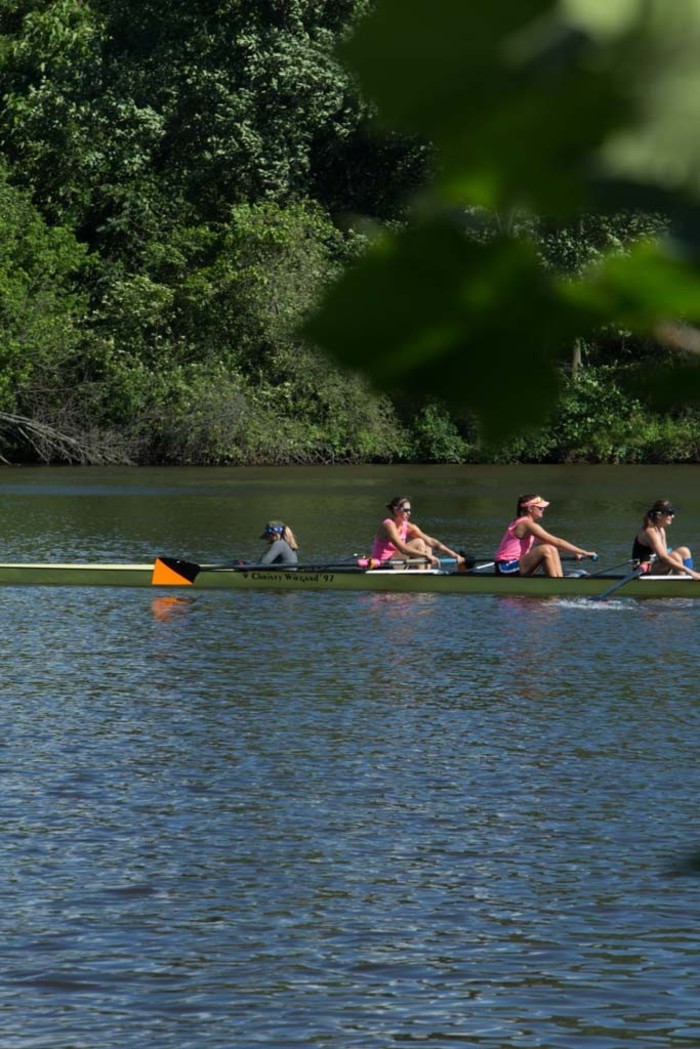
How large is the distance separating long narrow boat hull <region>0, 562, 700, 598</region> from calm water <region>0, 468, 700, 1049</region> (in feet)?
1.07

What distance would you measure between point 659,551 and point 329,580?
14.6 ft

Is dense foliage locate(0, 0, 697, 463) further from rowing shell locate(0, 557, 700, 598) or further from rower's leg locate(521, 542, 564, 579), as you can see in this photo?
rower's leg locate(521, 542, 564, 579)

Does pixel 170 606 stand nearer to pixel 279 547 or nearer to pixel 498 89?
pixel 279 547

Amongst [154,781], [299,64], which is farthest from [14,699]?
[299,64]

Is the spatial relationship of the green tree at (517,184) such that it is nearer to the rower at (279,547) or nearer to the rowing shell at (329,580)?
the rowing shell at (329,580)

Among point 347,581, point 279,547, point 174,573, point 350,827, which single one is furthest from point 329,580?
point 350,827

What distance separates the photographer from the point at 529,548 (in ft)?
84.5

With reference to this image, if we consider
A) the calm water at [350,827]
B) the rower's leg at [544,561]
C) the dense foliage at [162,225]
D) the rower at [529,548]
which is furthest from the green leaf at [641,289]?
the dense foliage at [162,225]

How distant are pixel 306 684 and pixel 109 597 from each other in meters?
9.01

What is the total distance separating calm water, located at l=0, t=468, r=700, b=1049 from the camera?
8438 mm

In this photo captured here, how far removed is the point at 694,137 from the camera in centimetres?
59

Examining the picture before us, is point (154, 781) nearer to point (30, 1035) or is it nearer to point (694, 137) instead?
point (30, 1035)

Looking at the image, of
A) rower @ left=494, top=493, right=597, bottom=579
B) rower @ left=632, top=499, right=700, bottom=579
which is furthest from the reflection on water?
rower @ left=632, top=499, right=700, bottom=579

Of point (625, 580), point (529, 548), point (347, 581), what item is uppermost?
point (529, 548)
